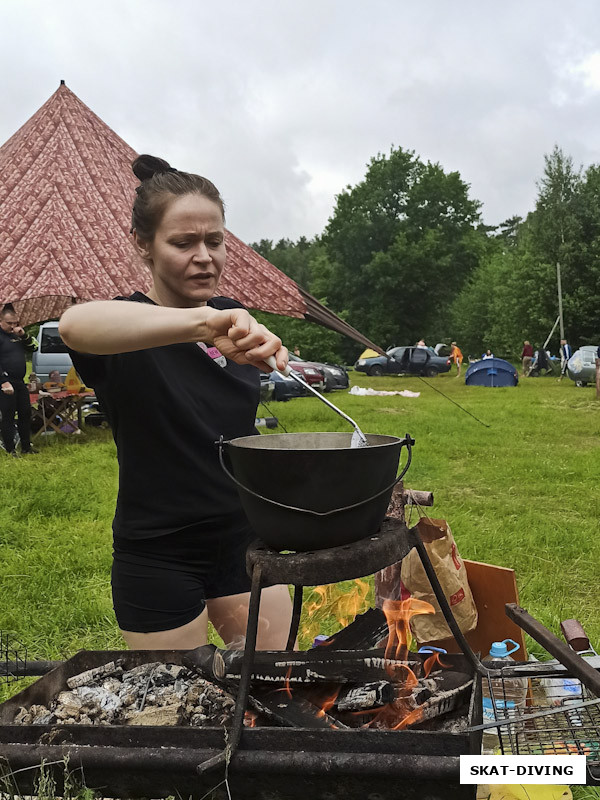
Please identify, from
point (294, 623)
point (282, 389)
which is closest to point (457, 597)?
point (294, 623)

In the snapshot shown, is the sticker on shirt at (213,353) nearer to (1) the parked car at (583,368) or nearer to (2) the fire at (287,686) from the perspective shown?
(2) the fire at (287,686)

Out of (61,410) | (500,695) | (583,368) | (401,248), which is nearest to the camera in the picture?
(500,695)

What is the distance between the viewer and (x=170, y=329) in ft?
5.90

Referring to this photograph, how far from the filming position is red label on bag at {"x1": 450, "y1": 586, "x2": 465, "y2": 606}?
3086 millimetres

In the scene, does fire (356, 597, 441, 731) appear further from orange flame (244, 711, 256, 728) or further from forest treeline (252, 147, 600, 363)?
forest treeline (252, 147, 600, 363)

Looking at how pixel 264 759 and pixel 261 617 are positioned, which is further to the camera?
pixel 261 617

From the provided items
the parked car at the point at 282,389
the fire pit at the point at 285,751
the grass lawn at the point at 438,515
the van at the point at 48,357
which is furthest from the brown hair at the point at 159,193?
the parked car at the point at 282,389

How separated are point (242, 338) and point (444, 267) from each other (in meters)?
43.8

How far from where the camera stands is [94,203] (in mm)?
8031

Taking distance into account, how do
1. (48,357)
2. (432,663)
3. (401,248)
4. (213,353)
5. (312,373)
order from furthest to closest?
1. (401,248)
2. (312,373)
3. (48,357)
4. (213,353)
5. (432,663)

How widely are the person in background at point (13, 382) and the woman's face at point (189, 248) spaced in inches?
275

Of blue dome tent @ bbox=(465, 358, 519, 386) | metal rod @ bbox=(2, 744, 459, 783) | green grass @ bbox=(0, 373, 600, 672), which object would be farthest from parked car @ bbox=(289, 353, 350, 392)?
metal rod @ bbox=(2, 744, 459, 783)

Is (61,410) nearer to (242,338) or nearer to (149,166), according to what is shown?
(149,166)

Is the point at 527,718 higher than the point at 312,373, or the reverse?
the point at 312,373
